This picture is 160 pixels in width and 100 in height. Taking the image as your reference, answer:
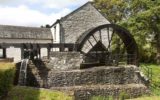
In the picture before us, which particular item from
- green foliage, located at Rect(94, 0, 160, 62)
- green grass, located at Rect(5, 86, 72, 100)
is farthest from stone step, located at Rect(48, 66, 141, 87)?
green foliage, located at Rect(94, 0, 160, 62)

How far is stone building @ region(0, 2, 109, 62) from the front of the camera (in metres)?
33.9

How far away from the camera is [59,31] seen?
33719mm

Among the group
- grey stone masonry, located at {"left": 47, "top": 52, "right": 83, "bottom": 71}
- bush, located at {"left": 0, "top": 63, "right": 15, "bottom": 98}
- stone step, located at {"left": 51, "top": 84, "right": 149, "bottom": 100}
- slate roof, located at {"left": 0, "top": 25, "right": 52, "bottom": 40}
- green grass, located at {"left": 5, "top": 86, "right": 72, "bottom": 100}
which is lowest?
stone step, located at {"left": 51, "top": 84, "right": 149, "bottom": 100}

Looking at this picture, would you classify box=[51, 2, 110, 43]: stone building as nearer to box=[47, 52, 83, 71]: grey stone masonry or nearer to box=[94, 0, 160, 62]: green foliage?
box=[94, 0, 160, 62]: green foliage

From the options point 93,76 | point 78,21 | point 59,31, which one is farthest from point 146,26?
point 93,76

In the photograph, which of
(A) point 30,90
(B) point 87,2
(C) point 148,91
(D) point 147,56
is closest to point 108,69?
(C) point 148,91

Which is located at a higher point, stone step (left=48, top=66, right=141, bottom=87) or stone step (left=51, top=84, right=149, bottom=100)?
stone step (left=48, top=66, right=141, bottom=87)

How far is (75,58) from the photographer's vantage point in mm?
21641

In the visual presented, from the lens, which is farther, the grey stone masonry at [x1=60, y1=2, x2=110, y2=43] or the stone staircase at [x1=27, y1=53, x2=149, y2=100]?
the grey stone masonry at [x1=60, y1=2, x2=110, y2=43]

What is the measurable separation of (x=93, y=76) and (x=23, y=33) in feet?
56.8

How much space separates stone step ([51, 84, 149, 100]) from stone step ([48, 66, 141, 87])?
472 millimetres

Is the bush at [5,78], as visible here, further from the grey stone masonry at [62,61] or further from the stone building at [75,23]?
the stone building at [75,23]

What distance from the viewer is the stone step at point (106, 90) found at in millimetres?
19656

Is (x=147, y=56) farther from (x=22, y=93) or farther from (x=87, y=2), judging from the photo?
(x=22, y=93)
